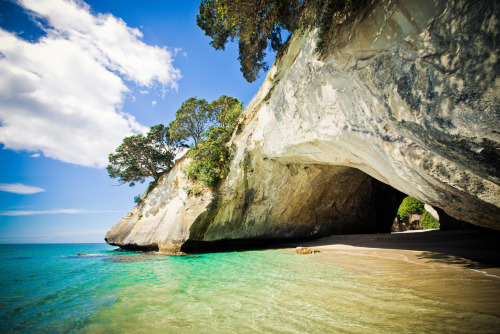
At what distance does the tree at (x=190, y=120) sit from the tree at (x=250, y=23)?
25.5 ft

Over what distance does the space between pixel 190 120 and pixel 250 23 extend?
1182 cm

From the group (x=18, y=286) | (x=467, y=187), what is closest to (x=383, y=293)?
(x=467, y=187)

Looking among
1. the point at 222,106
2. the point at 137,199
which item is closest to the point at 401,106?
the point at 222,106

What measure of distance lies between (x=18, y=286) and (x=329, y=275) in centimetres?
909

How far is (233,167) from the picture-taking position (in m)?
12.2

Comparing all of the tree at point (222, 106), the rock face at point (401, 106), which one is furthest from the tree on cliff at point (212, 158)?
the tree at point (222, 106)

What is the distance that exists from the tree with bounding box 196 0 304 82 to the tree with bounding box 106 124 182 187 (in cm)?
1172

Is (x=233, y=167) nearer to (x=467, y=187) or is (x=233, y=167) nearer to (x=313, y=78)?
(x=313, y=78)

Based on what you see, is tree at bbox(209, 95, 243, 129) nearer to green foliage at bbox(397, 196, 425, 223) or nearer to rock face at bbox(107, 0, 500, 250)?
rock face at bbox(107, 0, 500, 250)

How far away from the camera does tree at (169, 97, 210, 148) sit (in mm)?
17031

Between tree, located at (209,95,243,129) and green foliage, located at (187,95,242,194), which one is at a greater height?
tree, located at (209,95,243,129)

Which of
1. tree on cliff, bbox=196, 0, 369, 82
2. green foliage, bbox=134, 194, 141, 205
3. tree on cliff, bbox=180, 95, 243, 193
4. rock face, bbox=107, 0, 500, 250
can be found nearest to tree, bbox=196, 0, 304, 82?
tree on cliff, bbox=196, 0, 369, 82

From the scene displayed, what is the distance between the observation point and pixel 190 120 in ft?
57.4

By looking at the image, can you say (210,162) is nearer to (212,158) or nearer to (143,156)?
(212,158)
